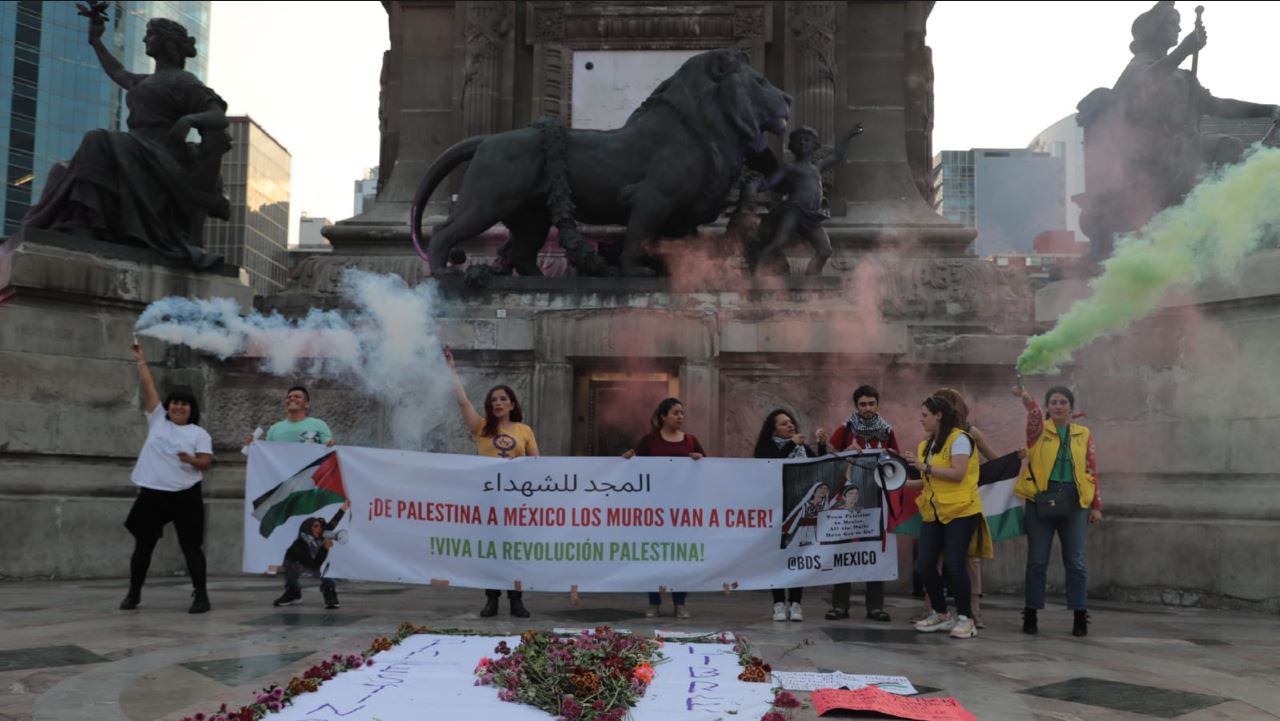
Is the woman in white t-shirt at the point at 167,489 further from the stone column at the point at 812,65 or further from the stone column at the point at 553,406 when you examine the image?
the stone column at the point at 812,65

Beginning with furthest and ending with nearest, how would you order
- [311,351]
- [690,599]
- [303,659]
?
1. [311,351]
2. [690,599]
3. [303,659]

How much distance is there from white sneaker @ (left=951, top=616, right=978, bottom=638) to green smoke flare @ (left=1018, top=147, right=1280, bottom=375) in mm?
1816

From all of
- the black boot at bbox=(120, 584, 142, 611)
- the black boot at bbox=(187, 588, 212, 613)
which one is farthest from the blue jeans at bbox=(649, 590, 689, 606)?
the black boot at bbox=(120, 584, 142, 611)

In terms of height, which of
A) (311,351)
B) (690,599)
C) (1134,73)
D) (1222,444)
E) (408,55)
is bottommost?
(690,599)

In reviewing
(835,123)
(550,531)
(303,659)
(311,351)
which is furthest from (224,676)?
(835,123)

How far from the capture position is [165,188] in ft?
38.2

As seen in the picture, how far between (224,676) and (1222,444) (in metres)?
8.10

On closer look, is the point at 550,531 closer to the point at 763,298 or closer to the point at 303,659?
the point at 303,659

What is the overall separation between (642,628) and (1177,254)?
16.8 feet

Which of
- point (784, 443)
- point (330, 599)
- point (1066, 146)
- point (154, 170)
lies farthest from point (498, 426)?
point (1066, 146)

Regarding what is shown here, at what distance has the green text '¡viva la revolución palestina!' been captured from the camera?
7.65m

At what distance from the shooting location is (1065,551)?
23.8 feet

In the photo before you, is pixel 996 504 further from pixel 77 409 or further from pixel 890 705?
pixel 77 409

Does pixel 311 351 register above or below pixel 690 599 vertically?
above
